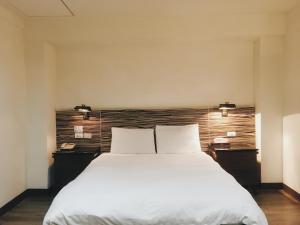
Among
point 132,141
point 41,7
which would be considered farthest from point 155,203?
point 41,7

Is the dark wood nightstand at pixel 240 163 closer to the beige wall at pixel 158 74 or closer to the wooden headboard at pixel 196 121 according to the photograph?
the wooden headboard at pixel 196 121

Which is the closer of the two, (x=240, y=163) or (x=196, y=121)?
(x=240, y=163)

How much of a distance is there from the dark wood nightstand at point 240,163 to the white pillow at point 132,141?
3.12 feet

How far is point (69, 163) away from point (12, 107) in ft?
3.54

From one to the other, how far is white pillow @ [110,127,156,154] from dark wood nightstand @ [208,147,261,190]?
3.12ft

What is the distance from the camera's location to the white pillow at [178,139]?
4.43 m

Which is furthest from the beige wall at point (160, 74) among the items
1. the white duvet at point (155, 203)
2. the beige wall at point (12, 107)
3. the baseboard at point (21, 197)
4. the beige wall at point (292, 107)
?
the white duvet at point (155, 203)

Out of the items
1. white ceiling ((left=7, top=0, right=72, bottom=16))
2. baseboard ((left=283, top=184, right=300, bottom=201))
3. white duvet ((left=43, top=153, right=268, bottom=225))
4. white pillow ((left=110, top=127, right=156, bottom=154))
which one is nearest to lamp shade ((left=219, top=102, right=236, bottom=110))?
white pillow ((left=110, top=127, right=156, bottom=154))

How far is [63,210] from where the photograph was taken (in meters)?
2.41

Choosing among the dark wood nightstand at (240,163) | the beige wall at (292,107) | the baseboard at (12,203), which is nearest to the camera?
the baseboard at (12,203)

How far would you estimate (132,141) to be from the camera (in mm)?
4488

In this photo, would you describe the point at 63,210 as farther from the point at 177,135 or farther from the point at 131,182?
the point at 177,135

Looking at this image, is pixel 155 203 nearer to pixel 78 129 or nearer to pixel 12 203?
pixel 12 203

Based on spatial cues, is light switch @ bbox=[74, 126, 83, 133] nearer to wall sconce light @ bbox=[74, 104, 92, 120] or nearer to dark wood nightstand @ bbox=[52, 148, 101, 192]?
wall sconce light @ bbox=[74, 104, 92, 120]
